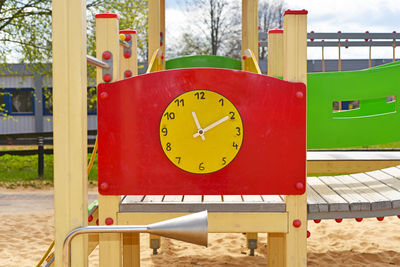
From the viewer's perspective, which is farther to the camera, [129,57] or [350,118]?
[350,118]

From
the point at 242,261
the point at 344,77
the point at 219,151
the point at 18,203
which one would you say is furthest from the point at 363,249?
the point at 18,203

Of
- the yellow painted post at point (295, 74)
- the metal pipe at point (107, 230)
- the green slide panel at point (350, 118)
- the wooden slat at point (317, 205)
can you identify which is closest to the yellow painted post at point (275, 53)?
the green slide panel at point (350, 118)

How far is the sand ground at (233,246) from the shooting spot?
4578mm

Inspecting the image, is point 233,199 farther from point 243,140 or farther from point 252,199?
point 243,140

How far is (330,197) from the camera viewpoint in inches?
114

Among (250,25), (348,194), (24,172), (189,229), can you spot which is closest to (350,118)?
(348,194)

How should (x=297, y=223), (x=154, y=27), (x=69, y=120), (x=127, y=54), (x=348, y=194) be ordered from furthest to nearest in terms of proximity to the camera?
(x=154, y=27) → (x=127, y=54) → (x=348, y=194) → (x=297, y=223) → (x=69, y=120)

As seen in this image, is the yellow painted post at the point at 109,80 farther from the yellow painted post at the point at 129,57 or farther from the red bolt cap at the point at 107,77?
the yellow painted post at the point at 129,57

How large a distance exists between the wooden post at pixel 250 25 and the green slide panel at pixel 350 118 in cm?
124

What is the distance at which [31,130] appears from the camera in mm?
21250

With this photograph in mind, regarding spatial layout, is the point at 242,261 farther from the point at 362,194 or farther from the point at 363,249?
the point at 362,194

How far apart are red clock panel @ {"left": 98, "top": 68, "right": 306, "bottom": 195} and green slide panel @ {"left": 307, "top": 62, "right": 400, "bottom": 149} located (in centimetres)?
108

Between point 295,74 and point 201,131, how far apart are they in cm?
60

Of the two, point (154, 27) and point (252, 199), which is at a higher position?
point (154, 27)
